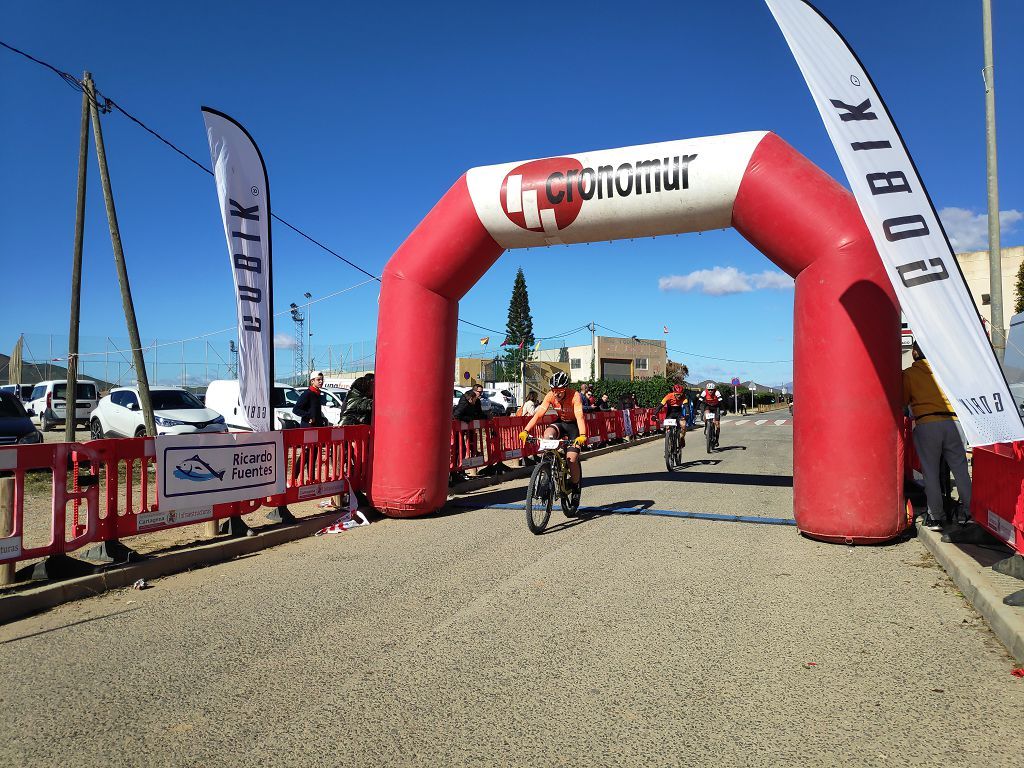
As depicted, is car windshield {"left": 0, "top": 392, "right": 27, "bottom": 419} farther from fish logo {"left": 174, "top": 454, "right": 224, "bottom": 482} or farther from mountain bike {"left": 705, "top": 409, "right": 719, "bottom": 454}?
mountain bike {"left": 705, "top": 409, "right": 719, "bottom": 454}

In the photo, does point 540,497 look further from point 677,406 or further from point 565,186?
point 677,406

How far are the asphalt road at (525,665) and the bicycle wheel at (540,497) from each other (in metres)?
0.74

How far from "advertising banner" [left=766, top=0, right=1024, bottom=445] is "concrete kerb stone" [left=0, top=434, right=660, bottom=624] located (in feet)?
21.2

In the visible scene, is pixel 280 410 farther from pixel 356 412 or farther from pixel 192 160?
pixel 356 412

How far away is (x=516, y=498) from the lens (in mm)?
10508

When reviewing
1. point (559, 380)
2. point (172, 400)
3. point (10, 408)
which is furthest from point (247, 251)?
point (172, 400)

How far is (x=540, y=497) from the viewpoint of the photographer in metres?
7.74

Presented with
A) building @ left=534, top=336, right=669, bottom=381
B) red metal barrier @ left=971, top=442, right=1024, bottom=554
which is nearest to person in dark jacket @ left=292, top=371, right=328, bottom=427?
red metal barrier @ left=971, top=442, right=1024, bottom=554

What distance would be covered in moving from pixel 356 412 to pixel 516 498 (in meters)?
2.77

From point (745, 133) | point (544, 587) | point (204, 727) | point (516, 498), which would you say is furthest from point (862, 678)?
point (516, 498)

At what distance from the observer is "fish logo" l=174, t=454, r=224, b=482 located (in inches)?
261

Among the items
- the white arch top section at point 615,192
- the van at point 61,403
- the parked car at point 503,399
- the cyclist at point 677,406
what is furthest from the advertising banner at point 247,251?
the parked car at point 503,399

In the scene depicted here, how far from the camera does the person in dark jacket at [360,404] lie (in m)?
10.2

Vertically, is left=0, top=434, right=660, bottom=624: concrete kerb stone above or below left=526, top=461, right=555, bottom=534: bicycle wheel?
below
